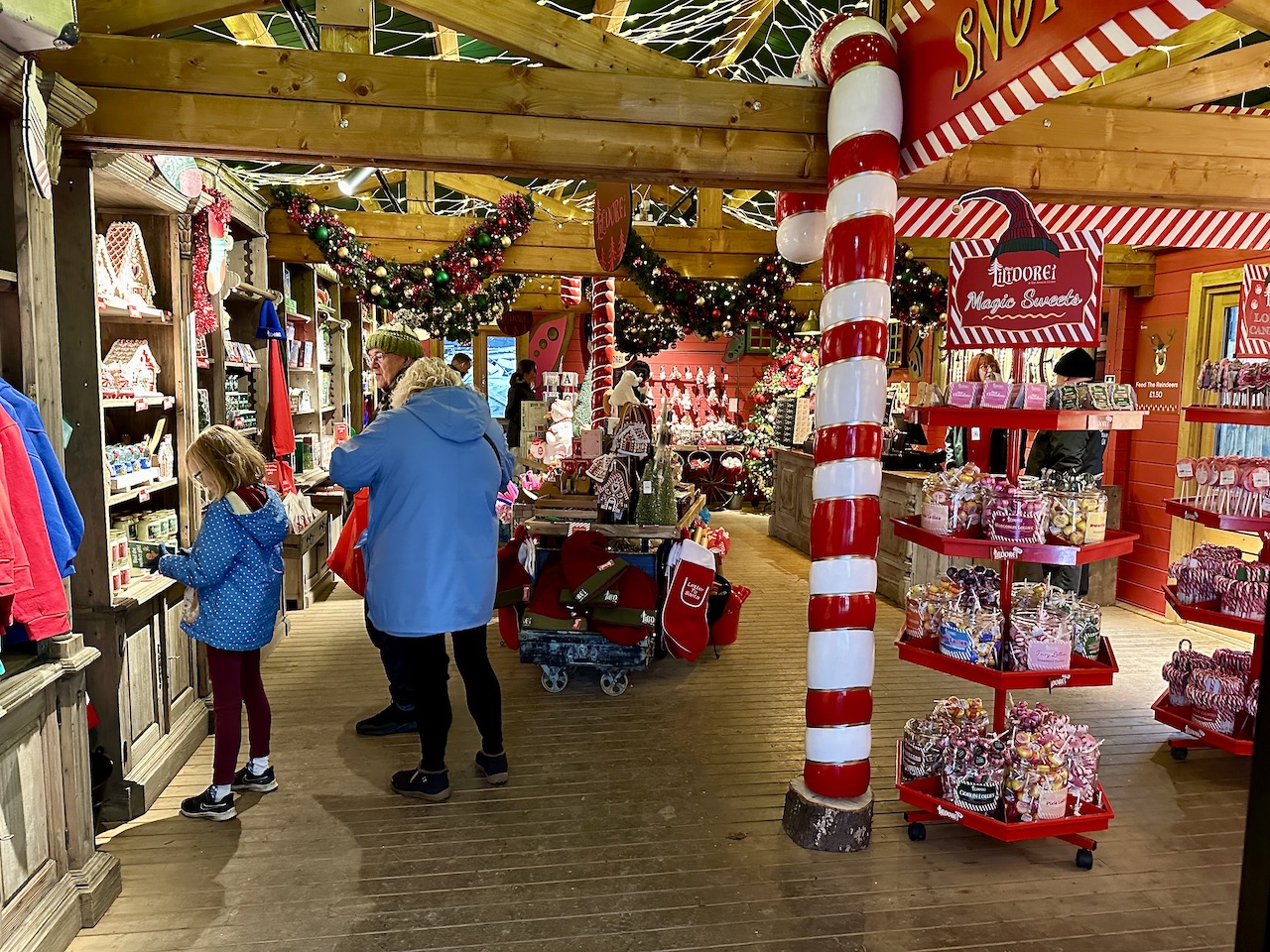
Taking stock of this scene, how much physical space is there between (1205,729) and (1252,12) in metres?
2.79

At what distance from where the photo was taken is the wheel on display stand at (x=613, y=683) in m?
4.44

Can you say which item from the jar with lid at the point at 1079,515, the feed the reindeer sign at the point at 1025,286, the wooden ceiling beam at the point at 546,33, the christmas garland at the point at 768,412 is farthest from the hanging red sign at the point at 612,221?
the christmas garland at the point at 768,412

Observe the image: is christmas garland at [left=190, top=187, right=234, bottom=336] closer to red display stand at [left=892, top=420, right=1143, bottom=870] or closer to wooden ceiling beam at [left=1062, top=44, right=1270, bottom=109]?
red display stand at [left=892, top=420, right=1143, bottom=870]

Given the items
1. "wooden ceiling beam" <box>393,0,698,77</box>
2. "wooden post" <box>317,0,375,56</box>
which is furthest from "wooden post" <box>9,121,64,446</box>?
A: "wooden ceiling beam" <box>393,0,698,77</box>

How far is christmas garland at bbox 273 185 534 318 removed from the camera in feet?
21.4

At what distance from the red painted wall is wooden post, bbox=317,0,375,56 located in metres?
5.67

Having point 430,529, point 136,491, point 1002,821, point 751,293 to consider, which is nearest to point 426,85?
point 430,529

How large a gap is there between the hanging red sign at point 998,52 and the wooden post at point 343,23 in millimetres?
1874

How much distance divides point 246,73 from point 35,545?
1732 mm

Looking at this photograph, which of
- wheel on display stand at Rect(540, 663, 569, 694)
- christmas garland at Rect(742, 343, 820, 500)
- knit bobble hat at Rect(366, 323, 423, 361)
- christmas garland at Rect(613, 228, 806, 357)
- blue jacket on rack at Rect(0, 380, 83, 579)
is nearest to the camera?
blue jacket on rack at Rect(0, 380, 83, 579)

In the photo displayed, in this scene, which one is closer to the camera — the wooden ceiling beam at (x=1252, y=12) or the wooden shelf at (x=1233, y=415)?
the wooden ceiling beam at (x=1252, y=12)

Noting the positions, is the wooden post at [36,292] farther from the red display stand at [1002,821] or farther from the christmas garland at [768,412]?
the christmas garland at [768,412]

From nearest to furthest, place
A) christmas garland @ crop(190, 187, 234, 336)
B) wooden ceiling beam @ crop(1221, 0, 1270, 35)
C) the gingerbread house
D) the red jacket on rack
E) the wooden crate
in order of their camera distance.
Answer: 1. the red jacket on rack
2. wooden ceiling beam @ crop(1221, 0, 1270, 35)
3. the gingerbread house
4. christmas garland @ crop(190, 187, 234, 336)
5. the wooden crate

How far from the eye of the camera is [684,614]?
4.66 metres
